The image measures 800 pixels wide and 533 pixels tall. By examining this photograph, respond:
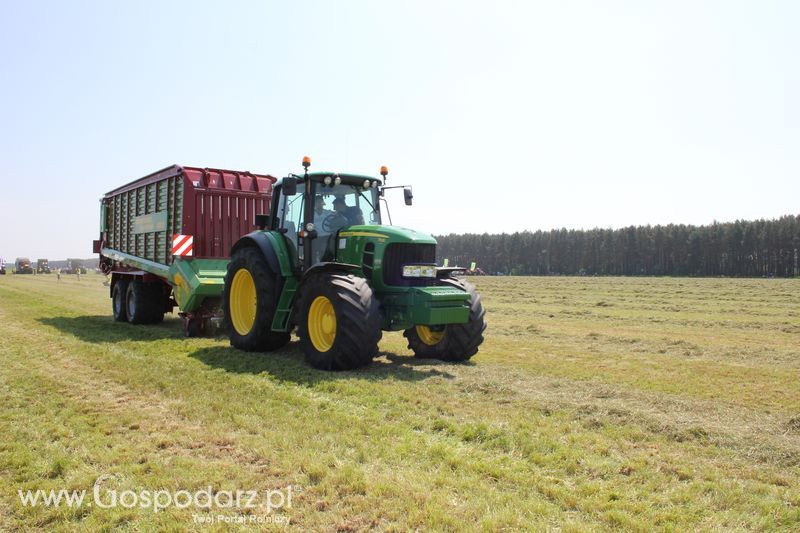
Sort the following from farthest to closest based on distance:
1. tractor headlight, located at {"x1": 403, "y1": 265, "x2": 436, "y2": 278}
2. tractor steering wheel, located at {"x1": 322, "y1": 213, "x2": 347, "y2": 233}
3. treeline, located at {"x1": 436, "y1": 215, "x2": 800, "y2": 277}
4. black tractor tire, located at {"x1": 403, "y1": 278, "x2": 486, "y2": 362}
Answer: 1. treeline, located at {"x1": 436, "y1": 215, "x2": 800, "y2": 277}
2. tractor steering wheel, located at {"x1": 322, "y1": 213, "x2": 347, "y2": 233}
3. black tractor tire, located at {"x1": 403, "y1": 278, "x2": 486, "y2": 362}
4. tractor headlight, located at {"x1": 403, "y1": 265, "x2": 436, "y2": 278}

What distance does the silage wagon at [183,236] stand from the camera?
11289 mm

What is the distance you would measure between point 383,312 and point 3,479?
4991mm

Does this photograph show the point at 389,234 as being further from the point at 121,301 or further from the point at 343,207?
the point at 121,301

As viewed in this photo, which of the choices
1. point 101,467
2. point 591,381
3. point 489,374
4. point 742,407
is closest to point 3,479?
point 101,467

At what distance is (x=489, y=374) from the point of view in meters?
7.59

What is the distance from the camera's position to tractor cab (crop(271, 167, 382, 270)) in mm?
8906

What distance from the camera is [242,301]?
1002cm

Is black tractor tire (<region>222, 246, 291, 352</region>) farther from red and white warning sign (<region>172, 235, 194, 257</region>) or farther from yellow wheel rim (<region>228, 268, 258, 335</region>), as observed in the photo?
red and white warning sign (<region>172, 235, 194, 257</region>)

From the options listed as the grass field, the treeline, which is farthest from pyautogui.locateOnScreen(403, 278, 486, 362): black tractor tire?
the treeline

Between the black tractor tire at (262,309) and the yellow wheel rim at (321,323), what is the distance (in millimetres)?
1118

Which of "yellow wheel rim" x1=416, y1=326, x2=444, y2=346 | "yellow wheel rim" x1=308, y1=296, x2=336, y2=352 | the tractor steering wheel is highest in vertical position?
the tractor steering wheel

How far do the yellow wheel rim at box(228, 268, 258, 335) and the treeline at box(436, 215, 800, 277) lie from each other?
185 feet

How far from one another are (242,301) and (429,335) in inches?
125

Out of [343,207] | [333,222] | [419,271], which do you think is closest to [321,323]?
[419,271]
